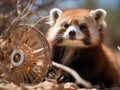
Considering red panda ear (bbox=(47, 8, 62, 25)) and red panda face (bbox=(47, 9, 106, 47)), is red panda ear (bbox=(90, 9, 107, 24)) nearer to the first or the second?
red panda face (bbox=(47, 9, 106, 47))

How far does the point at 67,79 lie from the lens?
6105 millimetres

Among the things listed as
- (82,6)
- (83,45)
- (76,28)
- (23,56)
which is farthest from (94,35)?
(82,6)

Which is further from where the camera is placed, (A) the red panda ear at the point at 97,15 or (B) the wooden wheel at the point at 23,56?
(A) the red panda ear at the point at 97,15

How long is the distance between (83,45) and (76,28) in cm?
26

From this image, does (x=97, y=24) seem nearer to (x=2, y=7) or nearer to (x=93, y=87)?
(x=93, y=87)

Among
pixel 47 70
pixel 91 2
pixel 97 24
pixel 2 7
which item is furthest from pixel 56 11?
pixel 91 2

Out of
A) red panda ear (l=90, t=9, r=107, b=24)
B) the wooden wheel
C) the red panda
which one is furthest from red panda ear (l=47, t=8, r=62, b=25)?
the wooden wheel

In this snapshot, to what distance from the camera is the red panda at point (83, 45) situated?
611cm

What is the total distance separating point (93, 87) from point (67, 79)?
38 cm

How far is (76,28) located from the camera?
605 cm

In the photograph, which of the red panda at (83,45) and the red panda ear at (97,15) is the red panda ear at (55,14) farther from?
the red panda ear at (97,15)

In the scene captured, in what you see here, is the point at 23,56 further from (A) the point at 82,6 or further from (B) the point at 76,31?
(A) the point at 82,6

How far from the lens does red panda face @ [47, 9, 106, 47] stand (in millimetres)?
6082

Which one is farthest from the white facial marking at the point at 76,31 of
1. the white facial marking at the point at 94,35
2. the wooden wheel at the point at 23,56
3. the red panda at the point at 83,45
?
the wooden wheel at the point at 23,56
